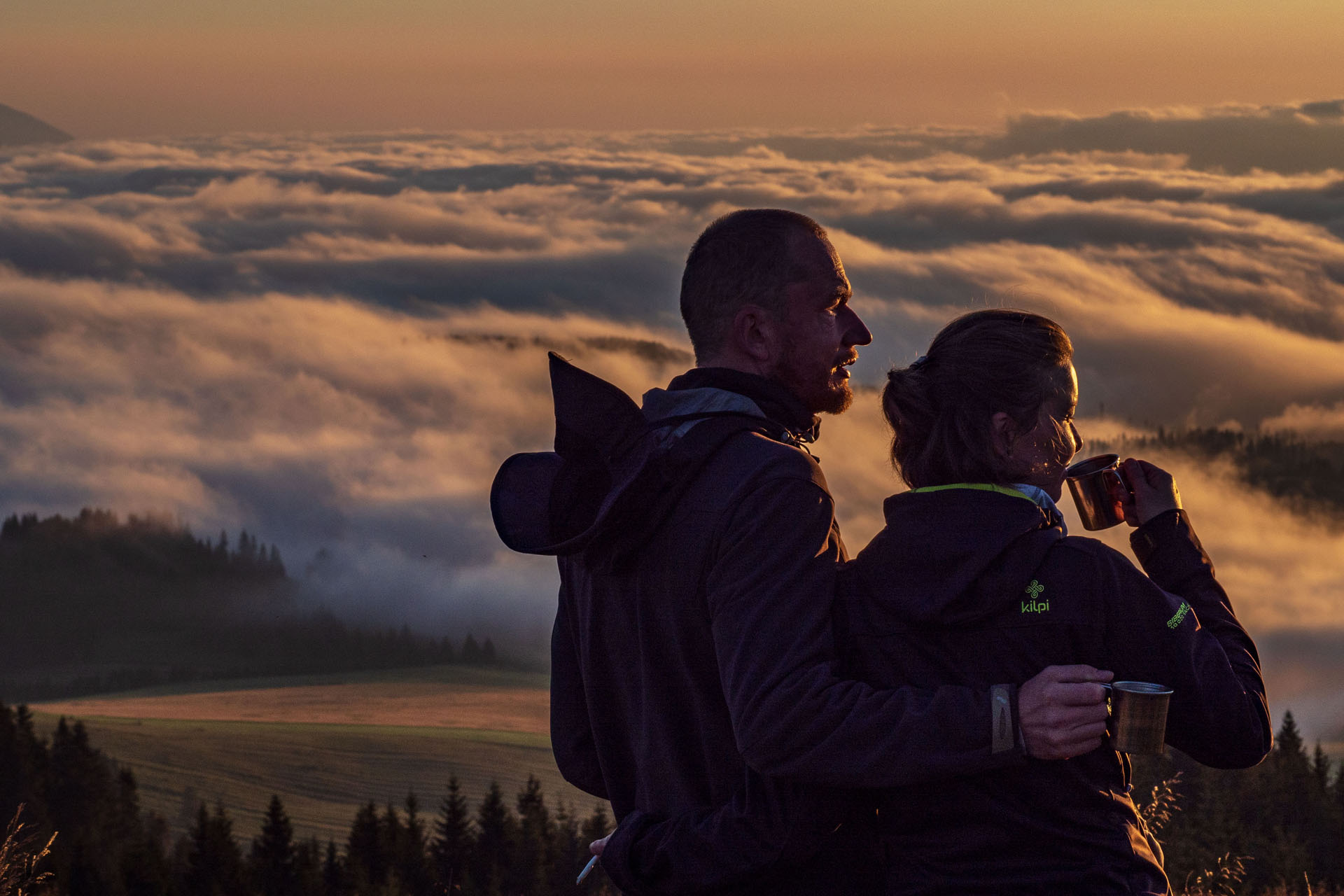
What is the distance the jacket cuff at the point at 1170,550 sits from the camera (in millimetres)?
3023

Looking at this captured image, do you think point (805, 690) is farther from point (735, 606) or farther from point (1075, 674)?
point (1075, 674)

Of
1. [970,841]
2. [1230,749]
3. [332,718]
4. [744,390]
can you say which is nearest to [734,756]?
[970,841]

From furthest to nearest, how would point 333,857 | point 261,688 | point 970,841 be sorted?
point 261,688 < point 333,857 < point 970,841

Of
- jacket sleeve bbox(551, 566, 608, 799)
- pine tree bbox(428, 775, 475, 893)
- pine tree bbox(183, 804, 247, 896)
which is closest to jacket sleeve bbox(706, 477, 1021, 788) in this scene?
jacket sleeve bbox(551, 566, 608, 799)

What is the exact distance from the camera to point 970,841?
2.75 metres

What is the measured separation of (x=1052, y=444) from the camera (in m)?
2.94

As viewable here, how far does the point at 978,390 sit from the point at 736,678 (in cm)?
84

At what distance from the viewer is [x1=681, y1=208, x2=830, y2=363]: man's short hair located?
3332 mm

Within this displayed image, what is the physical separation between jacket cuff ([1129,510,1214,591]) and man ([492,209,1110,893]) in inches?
18.8

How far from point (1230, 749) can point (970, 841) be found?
1.96 feet

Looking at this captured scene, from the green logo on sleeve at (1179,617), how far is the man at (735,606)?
199 millimetres

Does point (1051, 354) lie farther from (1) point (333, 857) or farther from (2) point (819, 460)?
(1) point (333, 857)

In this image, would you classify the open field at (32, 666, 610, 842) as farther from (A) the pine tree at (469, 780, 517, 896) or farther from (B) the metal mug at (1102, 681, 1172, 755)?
(B) the metal mug at (1102, 681, 1172, 755)

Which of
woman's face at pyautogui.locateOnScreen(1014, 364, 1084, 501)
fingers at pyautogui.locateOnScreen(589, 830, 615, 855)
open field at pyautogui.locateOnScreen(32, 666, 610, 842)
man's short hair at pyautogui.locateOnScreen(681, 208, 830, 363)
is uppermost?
Answer: man's short hair at pyautogui.locateOnScreen(681, 208, 830, 363)
